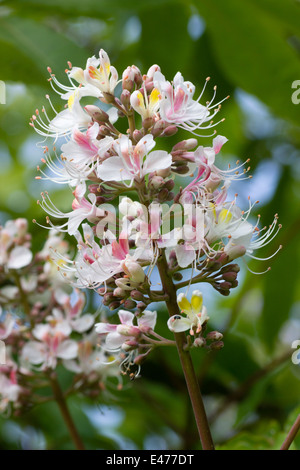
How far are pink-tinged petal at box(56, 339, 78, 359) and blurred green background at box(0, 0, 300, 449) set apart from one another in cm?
20

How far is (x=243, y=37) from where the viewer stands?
1956mm

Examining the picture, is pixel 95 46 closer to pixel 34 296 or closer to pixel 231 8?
pixel 231 8

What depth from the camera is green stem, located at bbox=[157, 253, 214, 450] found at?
99cm

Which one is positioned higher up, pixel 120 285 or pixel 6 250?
pixel 120 285

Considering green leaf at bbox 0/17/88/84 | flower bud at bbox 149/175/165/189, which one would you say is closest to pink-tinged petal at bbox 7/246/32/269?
green leaf at bbox 0/17/88/84

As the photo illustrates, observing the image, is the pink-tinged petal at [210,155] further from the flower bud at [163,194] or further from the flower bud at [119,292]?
the flower bud at [119,292]

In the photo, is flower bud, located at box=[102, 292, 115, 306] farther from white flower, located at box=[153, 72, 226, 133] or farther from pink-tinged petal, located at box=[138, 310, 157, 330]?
white flower, located at box=[153, 72, 226, 133]

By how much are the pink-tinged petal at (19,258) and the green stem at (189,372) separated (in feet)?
2.17

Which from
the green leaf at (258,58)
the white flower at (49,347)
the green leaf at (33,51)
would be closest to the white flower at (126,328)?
the white flower at (49,347)

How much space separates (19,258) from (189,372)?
2.50 feet

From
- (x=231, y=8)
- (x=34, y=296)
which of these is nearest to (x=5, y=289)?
(x=34, y=296)

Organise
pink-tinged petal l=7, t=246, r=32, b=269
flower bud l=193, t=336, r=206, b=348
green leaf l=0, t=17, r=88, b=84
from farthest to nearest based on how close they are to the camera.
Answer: green leaf l=0, t=17, r=88, b=84 → pink-tinged petal l=7, t=246, r=32, b=269 → flower bud l=193, t=336, r=206, b=348

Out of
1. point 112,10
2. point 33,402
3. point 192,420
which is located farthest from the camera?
point 192,420
